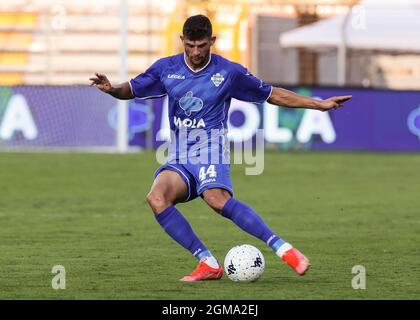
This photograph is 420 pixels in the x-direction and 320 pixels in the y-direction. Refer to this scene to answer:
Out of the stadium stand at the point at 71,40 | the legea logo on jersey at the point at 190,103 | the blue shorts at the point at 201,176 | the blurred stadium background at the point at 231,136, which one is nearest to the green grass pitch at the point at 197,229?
the blurred stadium background at the point at 231,136

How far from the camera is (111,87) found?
8.62m

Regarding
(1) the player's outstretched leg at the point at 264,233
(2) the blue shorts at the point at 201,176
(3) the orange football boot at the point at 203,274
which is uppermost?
(2) the blue shorts at the point at 201,176

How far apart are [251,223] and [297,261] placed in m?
0.44

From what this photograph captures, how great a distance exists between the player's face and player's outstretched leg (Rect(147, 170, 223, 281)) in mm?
869

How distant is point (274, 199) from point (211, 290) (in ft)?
25.3

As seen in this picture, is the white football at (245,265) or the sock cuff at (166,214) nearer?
the white football at (245,265)

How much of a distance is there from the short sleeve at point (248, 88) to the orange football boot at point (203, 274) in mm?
1304

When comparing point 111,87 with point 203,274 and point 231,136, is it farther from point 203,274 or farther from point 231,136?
point 231,136

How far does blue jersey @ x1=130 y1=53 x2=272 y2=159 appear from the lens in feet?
27.7

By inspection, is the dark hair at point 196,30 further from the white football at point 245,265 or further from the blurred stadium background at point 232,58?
the blurred stadium background at point 232,58

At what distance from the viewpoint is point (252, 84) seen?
862 cm

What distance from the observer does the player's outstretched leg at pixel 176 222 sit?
27.2 feet

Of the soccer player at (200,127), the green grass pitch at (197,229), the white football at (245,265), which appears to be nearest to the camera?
the green grass pitch at (197,229)

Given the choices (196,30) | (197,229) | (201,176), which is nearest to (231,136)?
(197,229)
